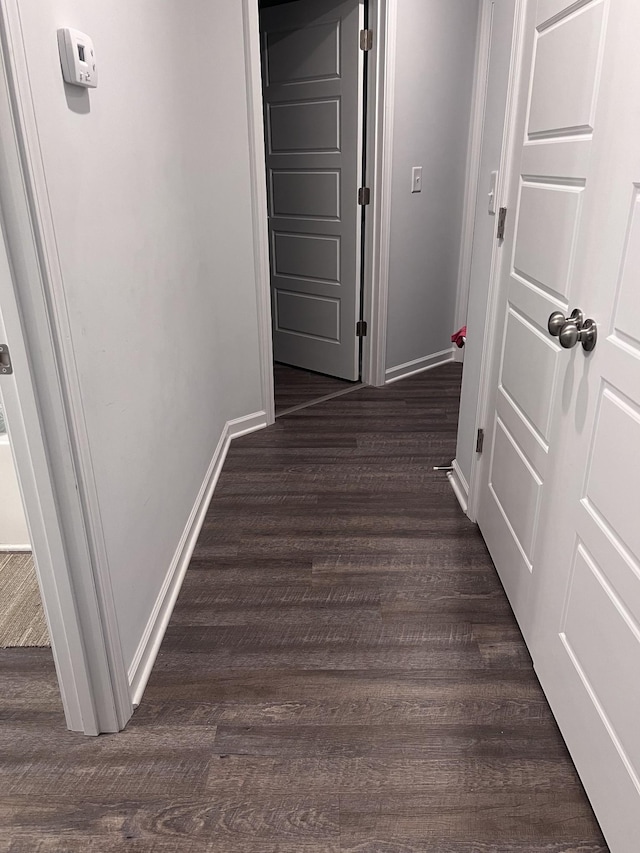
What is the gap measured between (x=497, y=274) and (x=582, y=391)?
2.60ft

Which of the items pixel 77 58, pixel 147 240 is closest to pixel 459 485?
pixel 147 240

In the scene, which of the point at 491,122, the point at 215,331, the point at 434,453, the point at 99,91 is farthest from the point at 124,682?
the point at 491,122

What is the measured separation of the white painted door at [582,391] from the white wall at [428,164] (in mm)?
1846

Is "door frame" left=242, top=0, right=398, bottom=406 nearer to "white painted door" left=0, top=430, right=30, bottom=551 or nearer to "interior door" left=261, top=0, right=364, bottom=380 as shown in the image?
"interior door" left=261, top=0, right=364, bottom=380

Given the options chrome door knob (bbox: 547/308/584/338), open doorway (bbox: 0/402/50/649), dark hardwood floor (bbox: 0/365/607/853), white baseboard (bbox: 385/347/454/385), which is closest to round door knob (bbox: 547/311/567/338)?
chrome door knob (bbox: 547/308/584/338)

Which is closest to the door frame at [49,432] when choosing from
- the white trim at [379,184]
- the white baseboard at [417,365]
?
the white trim at [379,184]

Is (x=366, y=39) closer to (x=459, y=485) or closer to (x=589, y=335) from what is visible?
(x=459, y=485)

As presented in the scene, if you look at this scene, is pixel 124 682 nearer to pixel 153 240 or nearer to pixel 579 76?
pixel 153 240

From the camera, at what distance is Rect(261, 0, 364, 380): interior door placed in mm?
3471

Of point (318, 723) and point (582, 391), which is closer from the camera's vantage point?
point (582, 391)

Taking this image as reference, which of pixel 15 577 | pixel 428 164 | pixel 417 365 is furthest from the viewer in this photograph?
pixel 417 365

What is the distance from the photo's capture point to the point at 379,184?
11.7ft

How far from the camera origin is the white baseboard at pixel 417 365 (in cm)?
402

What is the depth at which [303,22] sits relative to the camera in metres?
3.55
